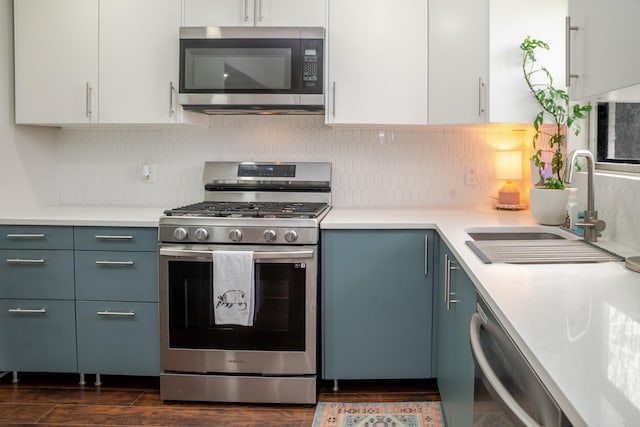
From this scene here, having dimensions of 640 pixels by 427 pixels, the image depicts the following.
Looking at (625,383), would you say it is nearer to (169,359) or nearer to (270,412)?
(270,412)

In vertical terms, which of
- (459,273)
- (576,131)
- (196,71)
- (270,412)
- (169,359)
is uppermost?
(196,71)

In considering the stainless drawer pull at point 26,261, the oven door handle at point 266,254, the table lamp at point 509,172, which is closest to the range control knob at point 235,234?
the oven door handle at point 266,254

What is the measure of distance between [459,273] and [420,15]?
156cm

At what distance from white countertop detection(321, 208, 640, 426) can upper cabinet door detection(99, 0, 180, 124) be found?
1.79 m

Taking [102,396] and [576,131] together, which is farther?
[102,396]

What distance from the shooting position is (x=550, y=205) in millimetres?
2602

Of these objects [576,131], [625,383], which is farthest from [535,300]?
[576,131]

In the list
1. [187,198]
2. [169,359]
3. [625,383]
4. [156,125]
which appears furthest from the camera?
[187,198]

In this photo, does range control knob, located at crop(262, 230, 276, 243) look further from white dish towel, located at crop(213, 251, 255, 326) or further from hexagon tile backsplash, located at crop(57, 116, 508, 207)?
hexagon tile backsplash, located at crop(57, 116, 508, 207)

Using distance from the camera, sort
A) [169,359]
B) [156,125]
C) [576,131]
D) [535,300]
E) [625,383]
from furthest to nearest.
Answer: [156,125]
[169,359]
[576,131]
[535,300]
[625,383]

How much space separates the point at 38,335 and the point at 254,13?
1.94 metres

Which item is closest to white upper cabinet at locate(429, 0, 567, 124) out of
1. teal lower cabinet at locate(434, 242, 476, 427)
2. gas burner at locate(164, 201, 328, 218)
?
teal lower cabinet at locate(434, 242, 476, 427)

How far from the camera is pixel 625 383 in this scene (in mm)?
882

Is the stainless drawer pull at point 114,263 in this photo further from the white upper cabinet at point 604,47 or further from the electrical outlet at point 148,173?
the white upper cabinet at point 604,47
